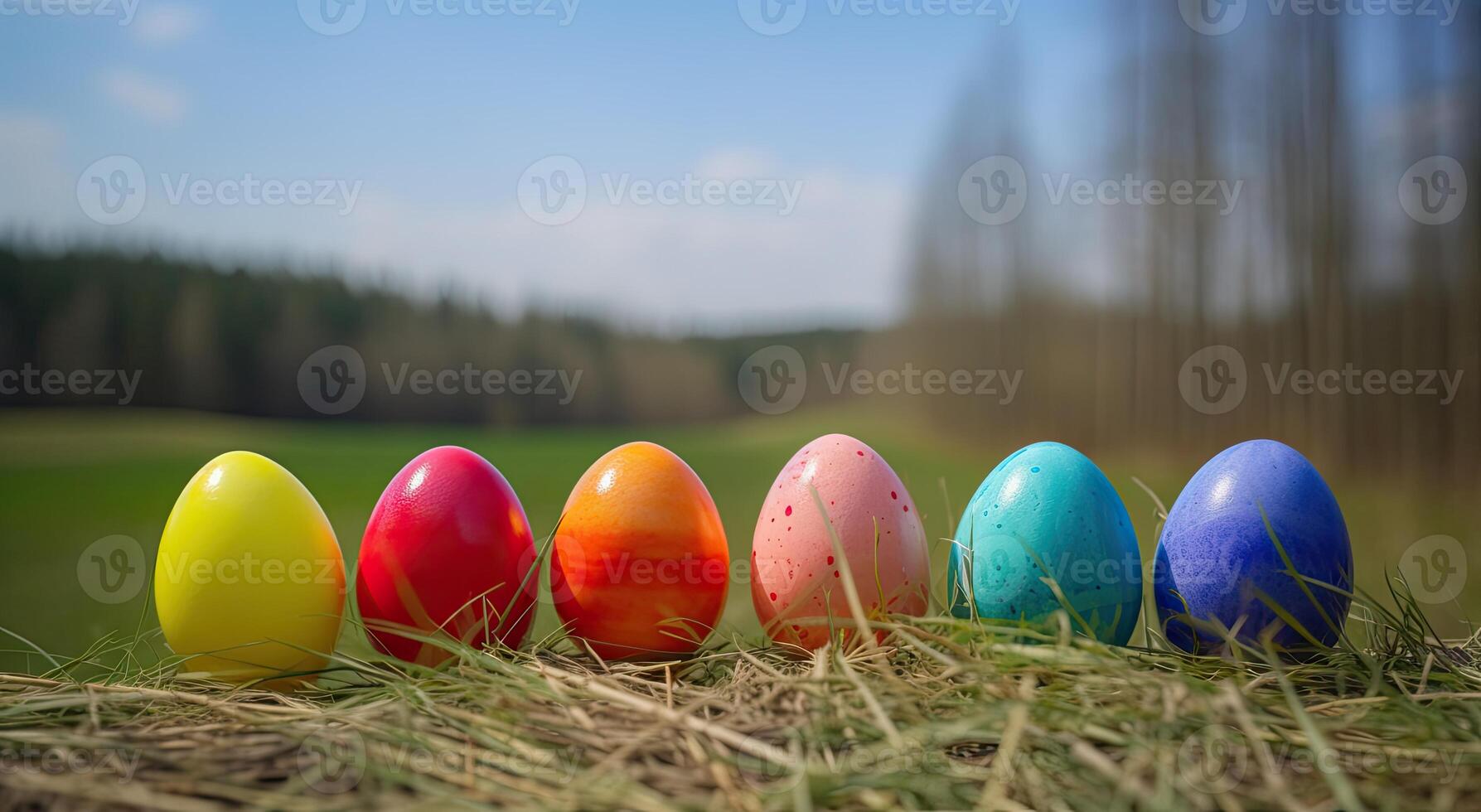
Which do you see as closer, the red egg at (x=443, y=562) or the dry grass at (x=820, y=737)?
the dry grass at (x=820, y=737)

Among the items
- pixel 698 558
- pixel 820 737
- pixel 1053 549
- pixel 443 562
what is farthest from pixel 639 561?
pixel 1053 549

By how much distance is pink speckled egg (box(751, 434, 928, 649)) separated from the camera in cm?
142

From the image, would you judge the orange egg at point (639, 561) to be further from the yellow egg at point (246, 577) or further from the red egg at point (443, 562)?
the yellow egg at point (246, 577)

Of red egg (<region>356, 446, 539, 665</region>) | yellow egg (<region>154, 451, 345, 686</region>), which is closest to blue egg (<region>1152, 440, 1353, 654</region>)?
red egg (<region>356, 446, 539, 665</region>)

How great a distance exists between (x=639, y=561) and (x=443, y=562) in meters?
0.33

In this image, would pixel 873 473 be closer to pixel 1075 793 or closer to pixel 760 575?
pixel 760 575

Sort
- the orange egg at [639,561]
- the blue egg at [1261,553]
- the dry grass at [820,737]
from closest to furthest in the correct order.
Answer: the dry grass at [820,737], the blue egg at [1261,553], the orange egg at [639,561]

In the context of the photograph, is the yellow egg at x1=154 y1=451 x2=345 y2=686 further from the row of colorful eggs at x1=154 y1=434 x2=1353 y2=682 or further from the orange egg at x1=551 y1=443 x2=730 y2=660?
the orange egg at x1=551 y1=443 x2=730 y2=660

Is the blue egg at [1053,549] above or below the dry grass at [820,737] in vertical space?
above

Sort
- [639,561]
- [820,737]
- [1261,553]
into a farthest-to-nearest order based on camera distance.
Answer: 1. [639,561]
2. [1261,553]
3. [820,737]

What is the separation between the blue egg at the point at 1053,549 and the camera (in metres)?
1.33

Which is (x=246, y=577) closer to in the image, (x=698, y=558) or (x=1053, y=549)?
(x=698, y=558)

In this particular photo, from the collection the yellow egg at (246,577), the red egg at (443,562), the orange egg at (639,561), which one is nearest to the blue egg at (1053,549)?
the orange egg at (639,561)

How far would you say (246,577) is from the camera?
1348 mm
